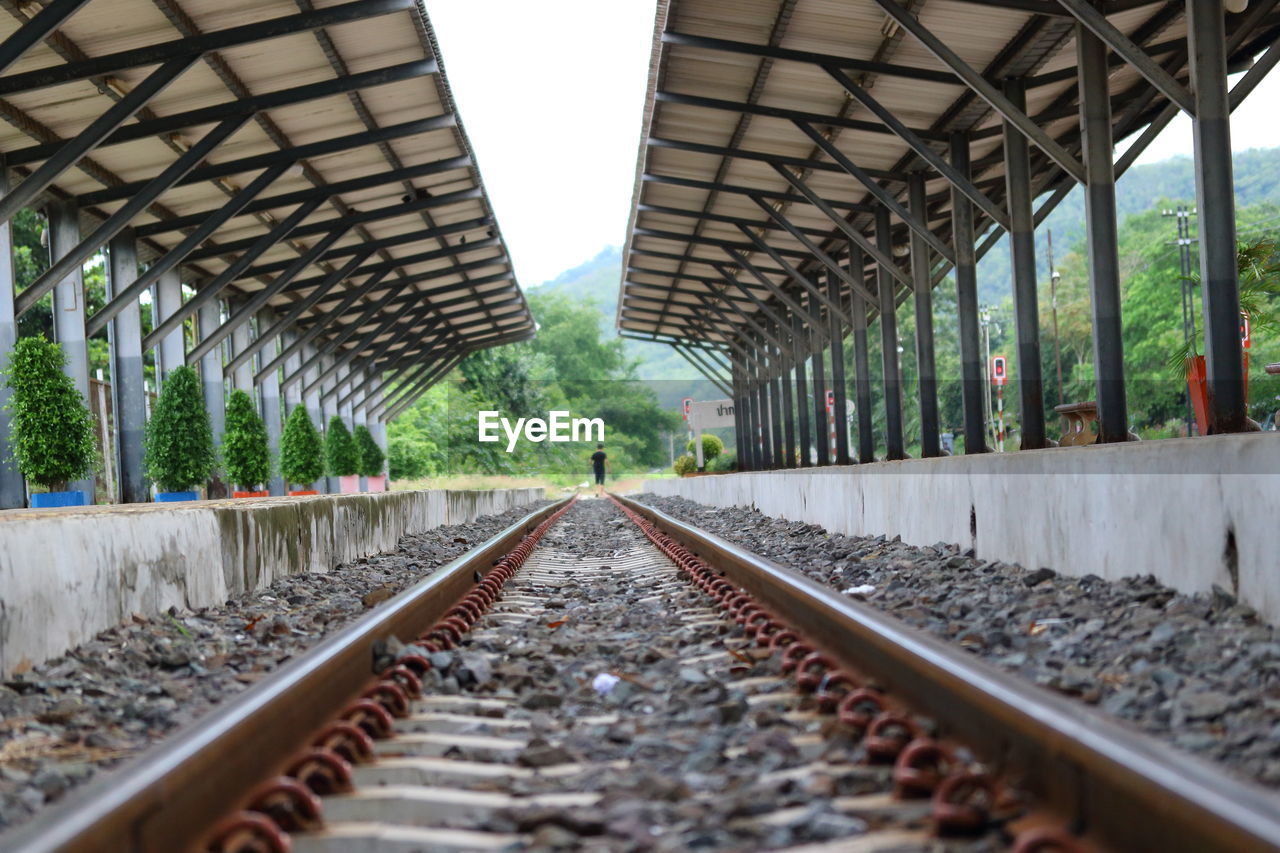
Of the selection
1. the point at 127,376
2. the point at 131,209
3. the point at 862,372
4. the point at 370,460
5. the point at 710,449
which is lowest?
the point at 710,449

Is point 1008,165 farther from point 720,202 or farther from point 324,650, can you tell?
point 324,650

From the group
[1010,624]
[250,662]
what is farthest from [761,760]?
[250,662]

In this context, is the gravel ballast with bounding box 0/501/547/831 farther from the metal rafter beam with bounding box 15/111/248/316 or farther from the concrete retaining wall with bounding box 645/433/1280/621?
the metal rafter beam with bounding box 15/111/248/316

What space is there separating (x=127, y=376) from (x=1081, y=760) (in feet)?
73.1

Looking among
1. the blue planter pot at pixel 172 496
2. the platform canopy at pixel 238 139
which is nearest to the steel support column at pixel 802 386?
the platform canopy at pixel 238 139

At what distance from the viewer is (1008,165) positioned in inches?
618

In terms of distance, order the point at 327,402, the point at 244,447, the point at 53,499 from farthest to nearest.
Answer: the point at 327,402 < the point at 244,447 < the point at 53,499

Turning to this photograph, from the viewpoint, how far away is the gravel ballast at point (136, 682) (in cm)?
331

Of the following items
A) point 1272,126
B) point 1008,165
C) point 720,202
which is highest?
point 1272,126

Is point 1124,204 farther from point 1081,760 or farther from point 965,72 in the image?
point 1081,760

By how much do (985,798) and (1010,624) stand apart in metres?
2.82

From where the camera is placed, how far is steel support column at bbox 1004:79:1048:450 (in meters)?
15.5

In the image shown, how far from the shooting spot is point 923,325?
20828 mm

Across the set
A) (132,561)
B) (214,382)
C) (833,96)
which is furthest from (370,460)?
(132,561)
